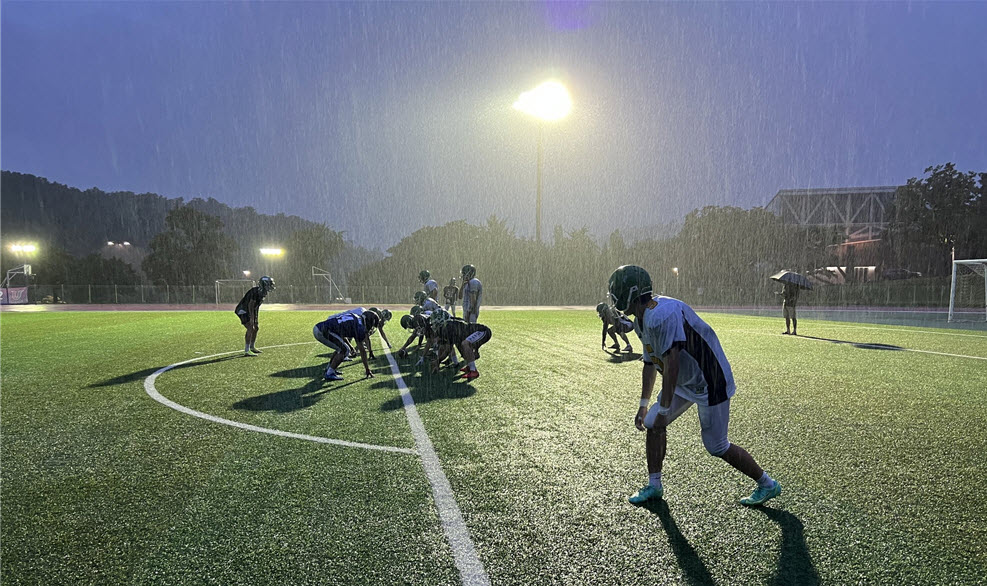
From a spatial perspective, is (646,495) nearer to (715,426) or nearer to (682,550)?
(682,550)

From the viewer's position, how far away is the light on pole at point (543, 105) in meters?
41.2

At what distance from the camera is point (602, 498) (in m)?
3.84

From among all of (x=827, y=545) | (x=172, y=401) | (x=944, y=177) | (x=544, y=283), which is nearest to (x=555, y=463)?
(x=827, y=545)

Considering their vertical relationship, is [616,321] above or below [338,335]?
above

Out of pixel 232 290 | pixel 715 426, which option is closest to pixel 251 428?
pixel 715 426

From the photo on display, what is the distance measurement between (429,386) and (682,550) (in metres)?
5.43

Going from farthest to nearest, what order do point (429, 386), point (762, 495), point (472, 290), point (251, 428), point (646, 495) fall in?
point (472, 290)
point (429, 386)
point (251, 428)
point (646, 495)
point (762, 495)

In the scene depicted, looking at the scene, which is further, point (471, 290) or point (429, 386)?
point (471, 290)

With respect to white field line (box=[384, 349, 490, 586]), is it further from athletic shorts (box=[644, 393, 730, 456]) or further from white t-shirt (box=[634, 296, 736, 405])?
white t-shirt (box=[634, 296, 736, 405])

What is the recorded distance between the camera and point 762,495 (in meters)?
3.64

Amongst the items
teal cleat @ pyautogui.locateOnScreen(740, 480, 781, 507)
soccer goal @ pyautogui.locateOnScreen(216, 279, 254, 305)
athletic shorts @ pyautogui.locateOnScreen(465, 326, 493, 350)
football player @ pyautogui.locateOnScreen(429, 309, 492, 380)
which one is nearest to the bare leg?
teal cleat @ pyautogui.locateOnScreen(740, 480, 781, 507)

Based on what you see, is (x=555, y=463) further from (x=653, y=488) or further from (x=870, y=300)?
(x=870, y=300)

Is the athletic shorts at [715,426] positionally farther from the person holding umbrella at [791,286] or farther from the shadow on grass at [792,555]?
the person holding umbrella at [791,286]

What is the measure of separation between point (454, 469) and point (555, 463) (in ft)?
3.18
